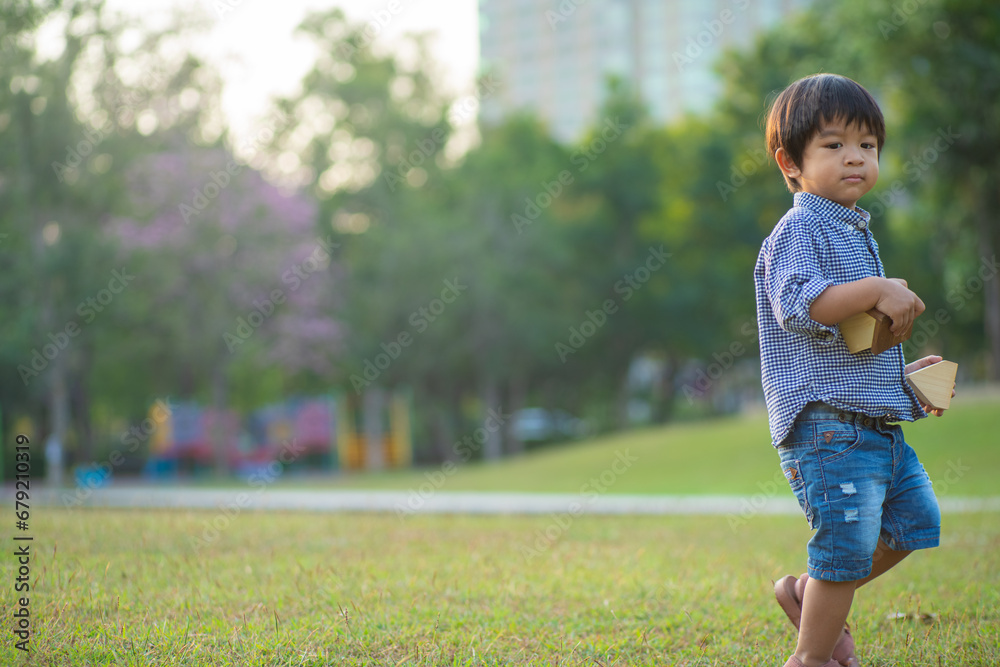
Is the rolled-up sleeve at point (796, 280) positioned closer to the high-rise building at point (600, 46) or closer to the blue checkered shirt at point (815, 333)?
the blue checkered shirt at point (815, 333)

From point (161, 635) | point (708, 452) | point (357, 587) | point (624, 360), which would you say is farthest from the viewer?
point (624, 360)

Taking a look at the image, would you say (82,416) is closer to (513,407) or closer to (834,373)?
(513,407)

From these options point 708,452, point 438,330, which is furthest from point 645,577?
point 438,330

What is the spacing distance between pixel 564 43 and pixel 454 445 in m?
82.2

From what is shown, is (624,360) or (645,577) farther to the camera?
(624,360)

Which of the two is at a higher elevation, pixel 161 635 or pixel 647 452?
pixel 161 635

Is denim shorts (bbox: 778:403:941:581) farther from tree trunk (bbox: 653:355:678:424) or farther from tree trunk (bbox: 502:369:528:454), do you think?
tree trunk (bbox: 653:355:678:424)

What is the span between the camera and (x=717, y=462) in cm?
1603

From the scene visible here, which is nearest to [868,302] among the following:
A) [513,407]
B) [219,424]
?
[219,424]

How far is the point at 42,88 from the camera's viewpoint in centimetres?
1540

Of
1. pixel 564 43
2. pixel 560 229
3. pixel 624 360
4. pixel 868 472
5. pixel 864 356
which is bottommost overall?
pixel 624 360

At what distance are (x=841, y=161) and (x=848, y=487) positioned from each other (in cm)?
94

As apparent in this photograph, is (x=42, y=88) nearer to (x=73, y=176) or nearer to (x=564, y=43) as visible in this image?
(x=73, y=176)

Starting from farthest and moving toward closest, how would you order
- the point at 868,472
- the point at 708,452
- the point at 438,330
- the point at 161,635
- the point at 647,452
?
the point at 438,330
the point at 647,452
the point at 708,452
the point at 161,635
the point at 868,472
